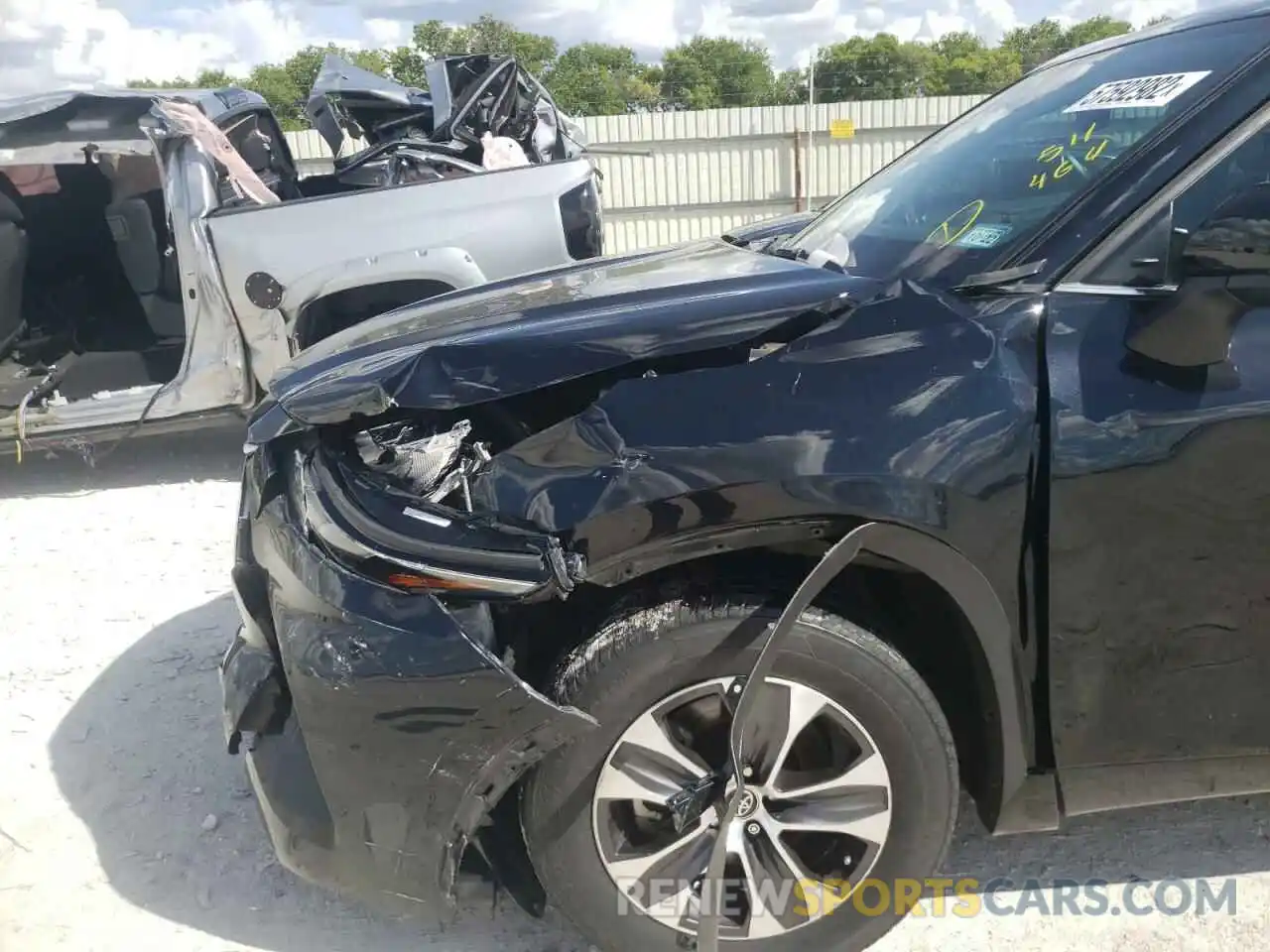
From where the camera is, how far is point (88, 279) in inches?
268

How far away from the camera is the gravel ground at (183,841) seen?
2.42 metres

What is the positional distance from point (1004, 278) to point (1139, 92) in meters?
0.66

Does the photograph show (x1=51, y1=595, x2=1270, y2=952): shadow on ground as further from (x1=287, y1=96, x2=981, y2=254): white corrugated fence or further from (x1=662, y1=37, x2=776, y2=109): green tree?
(x1=662, y1=37, x2=776, y2=109): green tree

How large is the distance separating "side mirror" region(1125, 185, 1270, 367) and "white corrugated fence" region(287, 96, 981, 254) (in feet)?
38.9

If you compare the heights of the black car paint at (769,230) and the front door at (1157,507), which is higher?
the black car paint at (769,230)

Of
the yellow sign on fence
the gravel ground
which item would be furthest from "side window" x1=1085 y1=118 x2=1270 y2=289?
the yellow sign on fence

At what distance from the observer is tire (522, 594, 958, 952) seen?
6.50ft

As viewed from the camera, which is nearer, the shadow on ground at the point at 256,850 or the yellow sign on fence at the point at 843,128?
the shadow on ground at the point at 256,850

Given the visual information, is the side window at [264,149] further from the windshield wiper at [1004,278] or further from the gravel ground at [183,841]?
the windshield wiper at [1004,278]

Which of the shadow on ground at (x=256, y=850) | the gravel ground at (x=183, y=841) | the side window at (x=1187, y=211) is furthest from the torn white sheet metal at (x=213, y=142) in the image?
the side window at (x=1187, y=211)

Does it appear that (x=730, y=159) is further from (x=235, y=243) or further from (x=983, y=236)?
(x=983, y=236)

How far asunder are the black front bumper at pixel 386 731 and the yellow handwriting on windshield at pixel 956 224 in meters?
1.37

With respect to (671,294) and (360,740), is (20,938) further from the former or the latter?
(671,294)

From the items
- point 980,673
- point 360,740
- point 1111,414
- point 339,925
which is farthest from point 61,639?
point 1111,414
